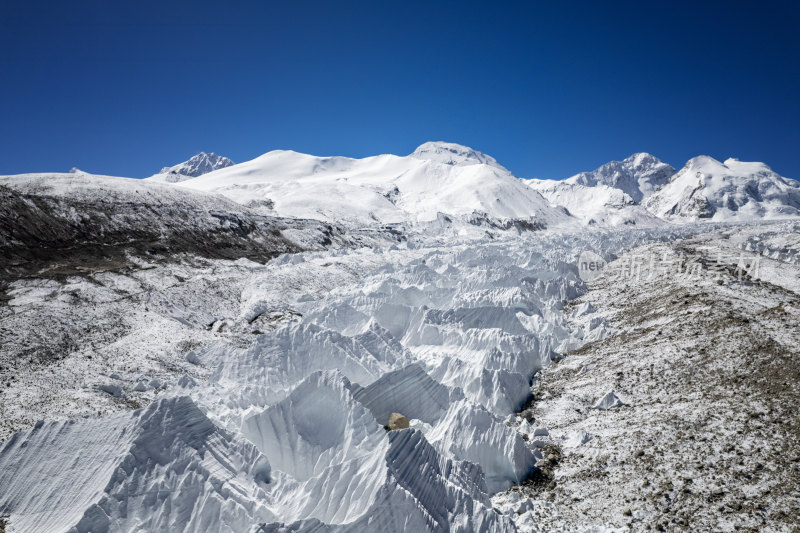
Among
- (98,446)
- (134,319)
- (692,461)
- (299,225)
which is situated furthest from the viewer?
(299,225)

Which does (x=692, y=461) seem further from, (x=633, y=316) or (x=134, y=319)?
(x=134, y=319)

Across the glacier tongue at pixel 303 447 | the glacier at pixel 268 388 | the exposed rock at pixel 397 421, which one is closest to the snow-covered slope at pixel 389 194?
the glacier at pixel 268 388

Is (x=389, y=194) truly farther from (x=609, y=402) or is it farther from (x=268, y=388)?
(x=609, y=402)

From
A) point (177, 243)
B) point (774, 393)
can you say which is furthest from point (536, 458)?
point (177, 243)

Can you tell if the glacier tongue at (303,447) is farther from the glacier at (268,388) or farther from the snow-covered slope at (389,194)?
the snow-covered slope at (389,194)

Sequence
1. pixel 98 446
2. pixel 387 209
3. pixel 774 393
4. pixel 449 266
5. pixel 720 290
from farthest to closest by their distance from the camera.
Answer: pixel 387 209 < pixel 449 266 < pixel 720 290 < pixel 774 393 < pixel 98 446

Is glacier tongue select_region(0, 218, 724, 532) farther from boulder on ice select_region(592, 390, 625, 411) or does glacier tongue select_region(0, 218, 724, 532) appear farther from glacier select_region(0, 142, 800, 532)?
boulder on ice select_region(592, 390, 625, 411)

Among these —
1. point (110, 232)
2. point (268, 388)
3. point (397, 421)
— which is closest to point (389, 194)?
point (110, 232)

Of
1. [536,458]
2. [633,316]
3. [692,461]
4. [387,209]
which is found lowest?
[536,458]

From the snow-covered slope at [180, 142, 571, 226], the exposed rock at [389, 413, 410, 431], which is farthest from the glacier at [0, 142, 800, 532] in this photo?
the snow-covered slope at [180, 142, 571, 226]
